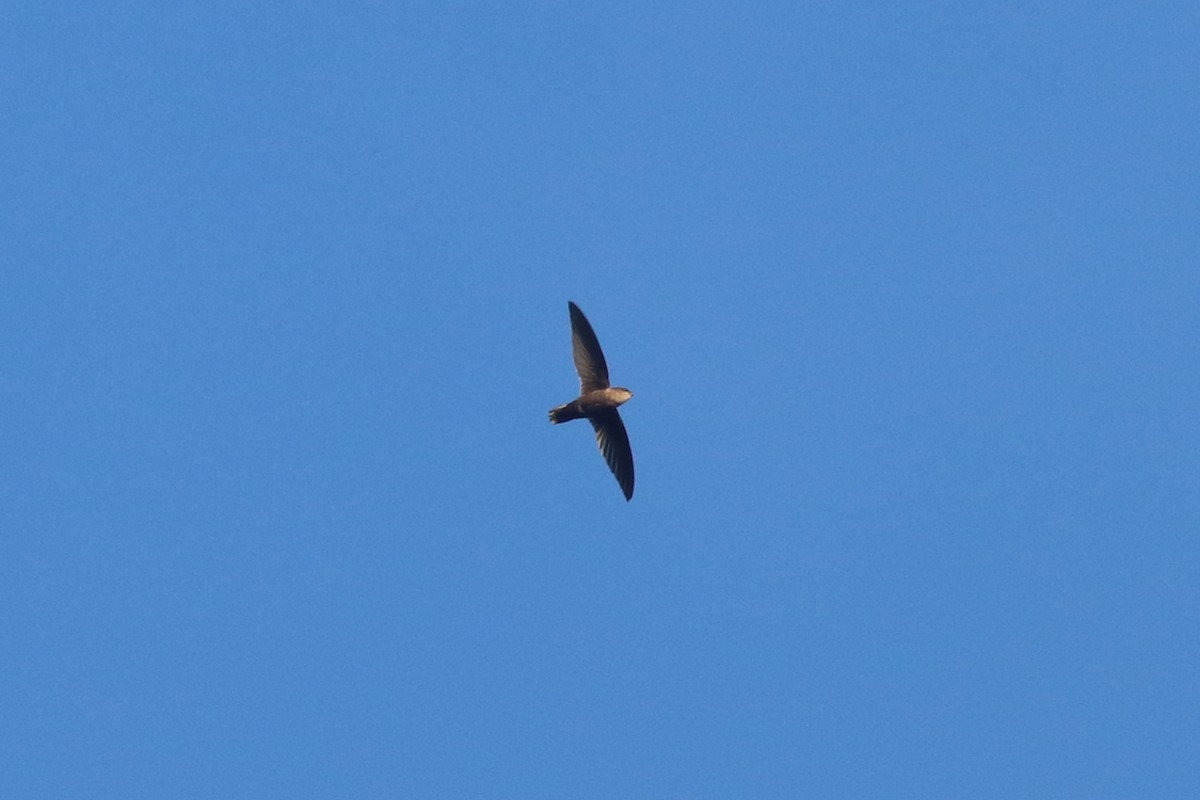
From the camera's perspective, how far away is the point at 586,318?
1777 inches

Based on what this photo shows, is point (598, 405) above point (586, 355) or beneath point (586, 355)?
beneath

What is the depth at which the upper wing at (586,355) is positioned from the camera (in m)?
45.1

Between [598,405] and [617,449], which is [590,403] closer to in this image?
[598,405]

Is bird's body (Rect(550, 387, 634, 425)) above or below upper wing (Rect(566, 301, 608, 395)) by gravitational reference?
below

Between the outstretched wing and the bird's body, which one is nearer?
the bird's body

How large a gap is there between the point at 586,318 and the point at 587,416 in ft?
5.33

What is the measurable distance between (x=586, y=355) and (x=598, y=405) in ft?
2.98

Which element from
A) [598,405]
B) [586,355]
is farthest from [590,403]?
[586,355]

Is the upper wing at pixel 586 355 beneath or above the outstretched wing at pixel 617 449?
above

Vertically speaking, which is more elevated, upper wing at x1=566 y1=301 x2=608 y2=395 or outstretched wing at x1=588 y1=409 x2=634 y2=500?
upper wing at x1=566 y1=301 x2=608 y2=395

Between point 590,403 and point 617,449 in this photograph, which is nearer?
point 590,403

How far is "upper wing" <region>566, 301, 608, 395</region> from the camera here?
45.1m

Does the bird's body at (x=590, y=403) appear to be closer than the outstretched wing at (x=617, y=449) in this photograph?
Yes

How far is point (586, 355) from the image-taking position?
148 ft
